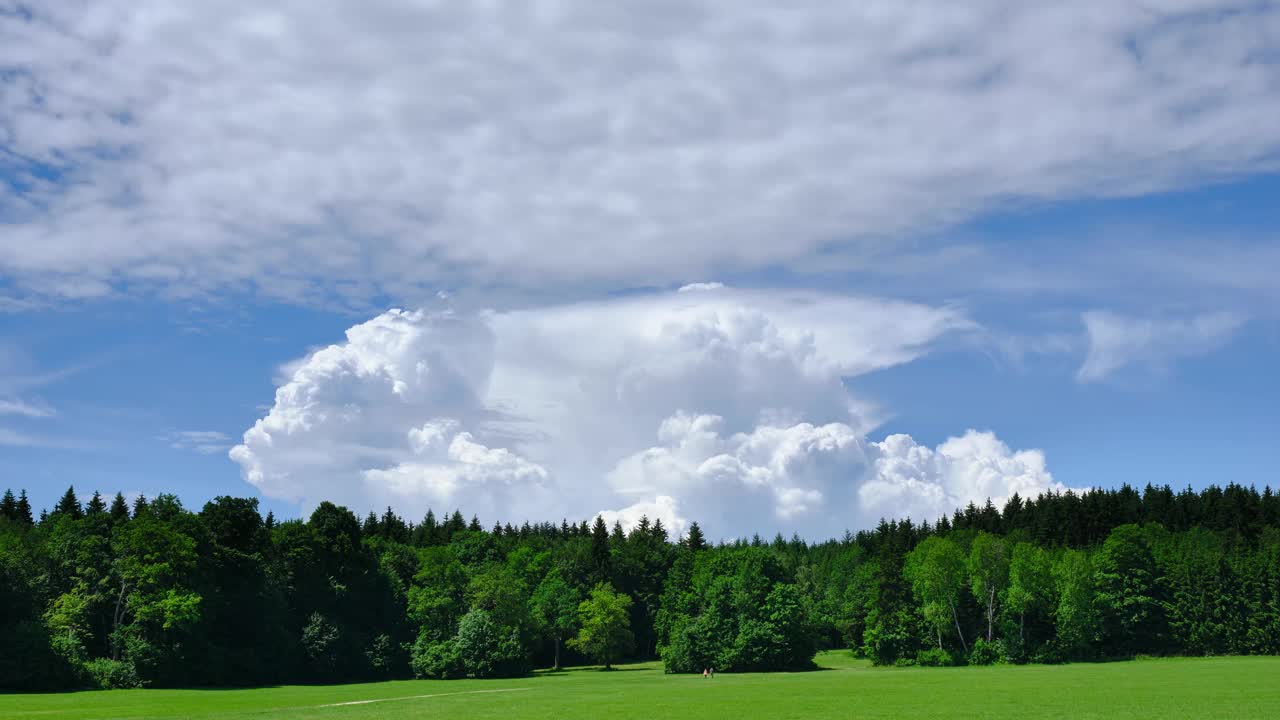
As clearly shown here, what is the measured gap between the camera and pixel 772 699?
214ft

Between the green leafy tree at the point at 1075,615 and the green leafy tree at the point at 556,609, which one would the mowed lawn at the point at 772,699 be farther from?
the green leafy tree at the point at 556,609

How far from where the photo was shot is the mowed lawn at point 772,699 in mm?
54344

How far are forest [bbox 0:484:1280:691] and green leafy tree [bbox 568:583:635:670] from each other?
35 cm

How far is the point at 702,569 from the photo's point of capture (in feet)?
438

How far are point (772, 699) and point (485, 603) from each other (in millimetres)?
63536

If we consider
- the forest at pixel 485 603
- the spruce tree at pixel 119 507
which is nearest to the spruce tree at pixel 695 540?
the forest at pixel 485 603

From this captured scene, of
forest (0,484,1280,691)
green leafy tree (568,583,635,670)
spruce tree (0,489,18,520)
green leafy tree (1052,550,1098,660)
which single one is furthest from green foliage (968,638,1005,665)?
spruce tree (0,489,18,520)

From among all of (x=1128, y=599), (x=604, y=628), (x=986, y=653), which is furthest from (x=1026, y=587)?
(x=604, y=628)

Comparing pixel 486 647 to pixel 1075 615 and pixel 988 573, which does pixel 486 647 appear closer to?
pixel 988 573

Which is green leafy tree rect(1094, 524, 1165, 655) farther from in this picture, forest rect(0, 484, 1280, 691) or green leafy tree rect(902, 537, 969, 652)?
green leafy tree rect(902, 537, 969, 652)

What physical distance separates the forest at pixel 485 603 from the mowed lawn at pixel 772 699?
11491 millimetres

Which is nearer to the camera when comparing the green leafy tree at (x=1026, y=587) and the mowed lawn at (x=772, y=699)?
the mowed lawn at (x=772, y=699)

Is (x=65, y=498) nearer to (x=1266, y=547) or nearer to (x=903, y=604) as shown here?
(x=903, y=604)

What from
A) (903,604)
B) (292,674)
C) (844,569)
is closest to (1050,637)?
(903,604)
